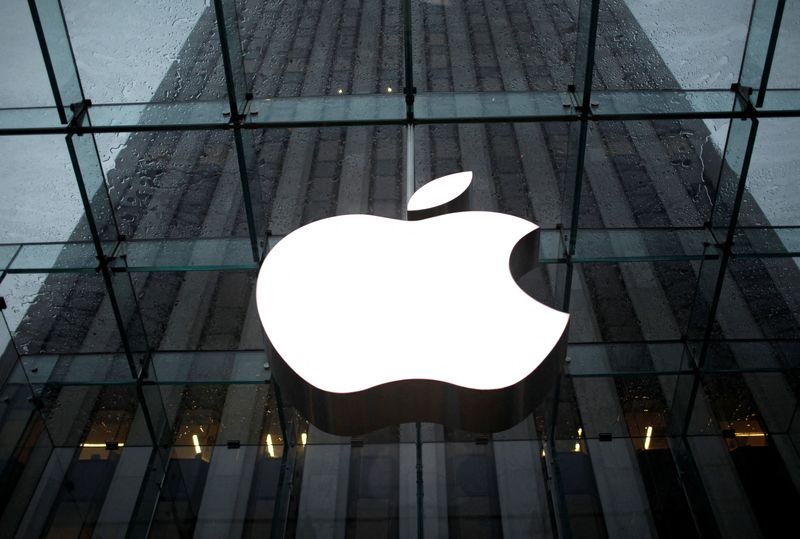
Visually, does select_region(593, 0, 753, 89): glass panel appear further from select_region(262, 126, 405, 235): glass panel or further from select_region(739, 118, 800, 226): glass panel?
select_region(262, 126, 405, 235): glass panel

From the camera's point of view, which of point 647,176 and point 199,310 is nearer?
point 647,176

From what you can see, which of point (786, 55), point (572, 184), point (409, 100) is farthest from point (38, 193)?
point (786, 55)

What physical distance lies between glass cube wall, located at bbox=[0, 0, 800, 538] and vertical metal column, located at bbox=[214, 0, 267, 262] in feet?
0.07

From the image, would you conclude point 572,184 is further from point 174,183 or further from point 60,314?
point 60,314

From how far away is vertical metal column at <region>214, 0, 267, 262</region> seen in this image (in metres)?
4.49

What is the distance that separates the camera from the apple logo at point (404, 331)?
2311mm

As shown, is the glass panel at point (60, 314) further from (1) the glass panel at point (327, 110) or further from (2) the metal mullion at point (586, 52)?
(2) the metal mullion at point (586, 52)

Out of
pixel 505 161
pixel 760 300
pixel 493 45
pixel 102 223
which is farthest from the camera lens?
pixel 760 300

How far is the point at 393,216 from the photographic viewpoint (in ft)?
17.2

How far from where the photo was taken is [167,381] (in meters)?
5.71

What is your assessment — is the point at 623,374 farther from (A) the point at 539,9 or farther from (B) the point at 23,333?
(B) the point at 23,333

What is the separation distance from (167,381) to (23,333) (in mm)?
935

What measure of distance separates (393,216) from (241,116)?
1094mm

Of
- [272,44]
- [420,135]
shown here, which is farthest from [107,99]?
[420,135]
